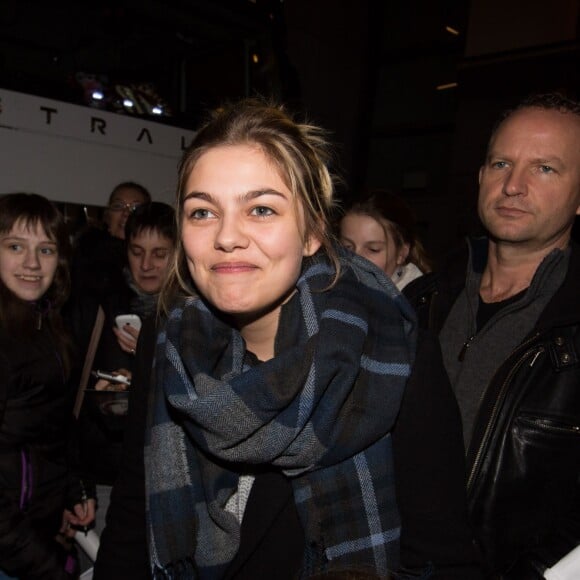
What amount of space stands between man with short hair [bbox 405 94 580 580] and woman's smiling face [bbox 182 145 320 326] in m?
0.63

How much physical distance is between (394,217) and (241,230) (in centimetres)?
160

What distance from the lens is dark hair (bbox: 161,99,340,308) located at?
1.33 metres

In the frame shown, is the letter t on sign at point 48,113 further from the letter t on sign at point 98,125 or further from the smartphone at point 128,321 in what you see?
the smartphone at point 128,321

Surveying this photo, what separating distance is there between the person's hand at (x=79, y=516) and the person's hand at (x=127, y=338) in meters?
0.64

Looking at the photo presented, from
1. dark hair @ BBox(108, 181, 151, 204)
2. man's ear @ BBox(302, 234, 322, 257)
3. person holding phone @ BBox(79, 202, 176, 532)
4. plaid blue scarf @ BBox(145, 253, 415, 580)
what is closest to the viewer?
plaid blue scarf @ BBox(145, 253, 415, 580)

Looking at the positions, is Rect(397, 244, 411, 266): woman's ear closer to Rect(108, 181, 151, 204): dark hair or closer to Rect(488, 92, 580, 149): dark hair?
Rect(488, 92, 580, 149): dark hair

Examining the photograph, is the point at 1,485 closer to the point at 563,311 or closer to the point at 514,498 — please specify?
the point at 514,498

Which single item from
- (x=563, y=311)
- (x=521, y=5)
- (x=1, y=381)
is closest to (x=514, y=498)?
(x=563, y=311)

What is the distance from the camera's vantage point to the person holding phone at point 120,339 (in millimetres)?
2398

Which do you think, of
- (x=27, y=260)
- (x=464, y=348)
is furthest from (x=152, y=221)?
(x=464, y=348)

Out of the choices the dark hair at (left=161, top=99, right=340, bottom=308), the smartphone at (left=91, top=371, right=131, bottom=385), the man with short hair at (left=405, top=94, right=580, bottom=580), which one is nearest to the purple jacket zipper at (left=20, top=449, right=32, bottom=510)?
the smartphone at (left=91, top=371, right=131, bottom=385)

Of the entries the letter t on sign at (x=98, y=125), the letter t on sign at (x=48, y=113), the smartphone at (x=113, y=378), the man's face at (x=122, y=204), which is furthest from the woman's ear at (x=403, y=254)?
the letter t on sign at (x=48, y=113)

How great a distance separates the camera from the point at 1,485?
6.95 feet

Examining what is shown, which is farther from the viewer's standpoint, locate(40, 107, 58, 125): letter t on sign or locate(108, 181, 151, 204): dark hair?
locate(108, 181, 151, 204): dark hair
